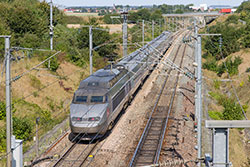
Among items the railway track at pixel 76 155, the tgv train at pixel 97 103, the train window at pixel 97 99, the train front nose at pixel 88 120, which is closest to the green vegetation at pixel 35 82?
the tgv train at pixel 97 103

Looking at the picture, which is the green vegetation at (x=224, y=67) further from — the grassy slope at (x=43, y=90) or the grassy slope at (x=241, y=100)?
the grassy slope at (x=43, y=90)

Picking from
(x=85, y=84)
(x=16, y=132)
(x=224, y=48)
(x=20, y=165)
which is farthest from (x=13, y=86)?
(x=224, y=48)

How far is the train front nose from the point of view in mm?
17781

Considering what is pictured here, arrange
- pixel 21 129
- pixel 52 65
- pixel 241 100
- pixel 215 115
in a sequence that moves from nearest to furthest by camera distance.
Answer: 1. pixel 21 129
2. pixel 215 115
3. pixel 52 65
4. pixel 241 100

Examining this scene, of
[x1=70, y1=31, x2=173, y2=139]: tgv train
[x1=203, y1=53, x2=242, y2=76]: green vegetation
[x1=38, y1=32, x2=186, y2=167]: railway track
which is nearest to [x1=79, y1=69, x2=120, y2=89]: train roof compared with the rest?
[x1=70, y1=31, x2=173, y2=139]: tgv train

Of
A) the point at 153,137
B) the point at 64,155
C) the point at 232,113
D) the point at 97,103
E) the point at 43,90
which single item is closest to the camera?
the point at 64,155

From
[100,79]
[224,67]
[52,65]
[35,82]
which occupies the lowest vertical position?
[35,82]

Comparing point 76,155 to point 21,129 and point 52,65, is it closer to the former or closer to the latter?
point 21,129

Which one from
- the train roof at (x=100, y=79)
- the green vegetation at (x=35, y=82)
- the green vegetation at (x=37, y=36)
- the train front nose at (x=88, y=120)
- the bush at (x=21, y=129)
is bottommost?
the bush at (x=21, y=129)

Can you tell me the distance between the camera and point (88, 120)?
17.9 metres

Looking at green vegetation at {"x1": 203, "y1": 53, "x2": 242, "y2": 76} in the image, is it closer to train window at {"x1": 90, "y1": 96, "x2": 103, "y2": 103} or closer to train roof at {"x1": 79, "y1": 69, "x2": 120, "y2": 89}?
train roof at {"x1": 79, "y1": 69, "x2": 120, "y2": 89}

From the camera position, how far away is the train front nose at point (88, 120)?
17.8 metres

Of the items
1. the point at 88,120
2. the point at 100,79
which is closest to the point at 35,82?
the point at 100,79

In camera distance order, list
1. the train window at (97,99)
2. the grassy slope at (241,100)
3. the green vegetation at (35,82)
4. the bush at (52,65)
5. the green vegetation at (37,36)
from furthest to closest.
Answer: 1. the green vegetation at (37,36)
2. the bush at (52,65)
3. the green vegetation at (35,82)
4. the grassy slope at (241,100)
5. the train window at (97,99)
